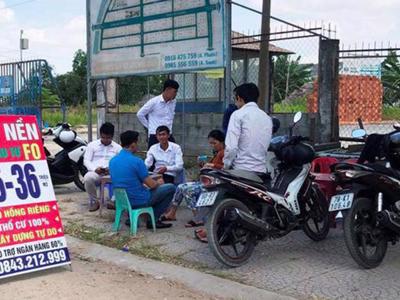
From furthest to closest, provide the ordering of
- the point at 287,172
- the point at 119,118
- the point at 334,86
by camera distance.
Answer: the point at 119,118 < the point at 334,86 < the point at 287,172

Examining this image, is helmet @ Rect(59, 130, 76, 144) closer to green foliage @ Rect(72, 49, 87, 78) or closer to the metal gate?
the metal gate

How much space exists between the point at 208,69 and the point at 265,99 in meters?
1.70

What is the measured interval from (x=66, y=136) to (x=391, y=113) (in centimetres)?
723

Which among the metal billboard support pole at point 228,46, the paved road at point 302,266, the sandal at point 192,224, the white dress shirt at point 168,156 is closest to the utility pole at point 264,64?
the metal billboard support pole at point 228,46

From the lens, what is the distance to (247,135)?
594 centimetres

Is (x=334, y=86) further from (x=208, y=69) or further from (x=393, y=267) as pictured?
(x=393, y=267)

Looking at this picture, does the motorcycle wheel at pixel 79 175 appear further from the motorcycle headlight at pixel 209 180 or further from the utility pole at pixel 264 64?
the motorcycle headlight at pixel 209 180

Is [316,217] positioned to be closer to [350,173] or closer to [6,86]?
[350,173]

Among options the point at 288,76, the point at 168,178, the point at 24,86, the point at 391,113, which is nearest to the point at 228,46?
the point at 168,178

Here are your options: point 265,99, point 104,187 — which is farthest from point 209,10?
point 104,187

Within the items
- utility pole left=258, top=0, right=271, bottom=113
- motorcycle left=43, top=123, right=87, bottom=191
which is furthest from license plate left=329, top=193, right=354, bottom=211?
motorcycle left=43, top=123, right=87, bottom=191

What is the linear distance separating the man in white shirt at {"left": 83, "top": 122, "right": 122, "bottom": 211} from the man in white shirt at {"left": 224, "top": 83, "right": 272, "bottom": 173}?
2.71 m

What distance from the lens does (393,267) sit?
217 inches

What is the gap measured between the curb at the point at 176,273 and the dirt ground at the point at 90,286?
11cm
